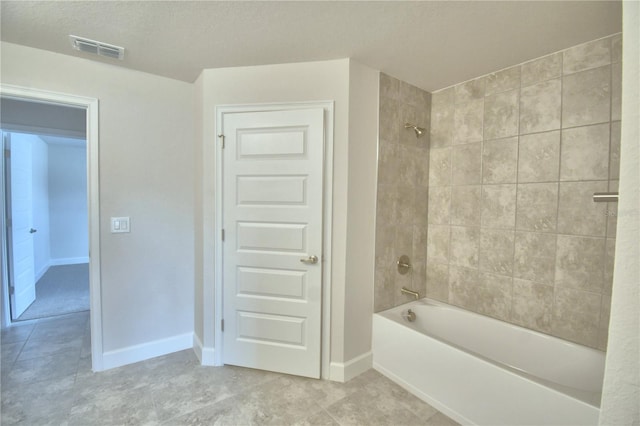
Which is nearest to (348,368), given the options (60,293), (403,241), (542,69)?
(403,241)

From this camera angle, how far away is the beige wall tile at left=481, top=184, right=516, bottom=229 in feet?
6.59

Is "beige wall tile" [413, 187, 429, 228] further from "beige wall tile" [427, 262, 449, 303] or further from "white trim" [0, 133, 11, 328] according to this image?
"white trim" [0, 133, 11, 328]

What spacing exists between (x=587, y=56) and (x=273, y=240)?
2.35 metres

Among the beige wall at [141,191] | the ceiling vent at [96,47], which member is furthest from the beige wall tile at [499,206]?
the ceiling vent at [96,47]

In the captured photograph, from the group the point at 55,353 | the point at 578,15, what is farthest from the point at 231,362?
the point at 578,15

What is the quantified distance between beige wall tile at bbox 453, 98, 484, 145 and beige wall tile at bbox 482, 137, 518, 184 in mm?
130

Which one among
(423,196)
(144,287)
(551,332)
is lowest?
(551,332)

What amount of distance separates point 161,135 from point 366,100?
169 cm

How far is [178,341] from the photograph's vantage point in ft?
7.72

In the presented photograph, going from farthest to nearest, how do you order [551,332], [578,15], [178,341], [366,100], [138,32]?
[178,341], [366,100], [551,332], [138,32], [578,15]

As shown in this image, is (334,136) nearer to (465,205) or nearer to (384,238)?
(384,238)

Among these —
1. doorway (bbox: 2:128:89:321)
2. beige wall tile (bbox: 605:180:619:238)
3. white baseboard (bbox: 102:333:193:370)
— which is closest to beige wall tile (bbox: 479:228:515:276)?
beige wall tile (bbox: 605:180:619:238)

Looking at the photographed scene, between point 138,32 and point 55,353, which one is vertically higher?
point 138,32

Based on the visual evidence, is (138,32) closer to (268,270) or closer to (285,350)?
(268,270)
